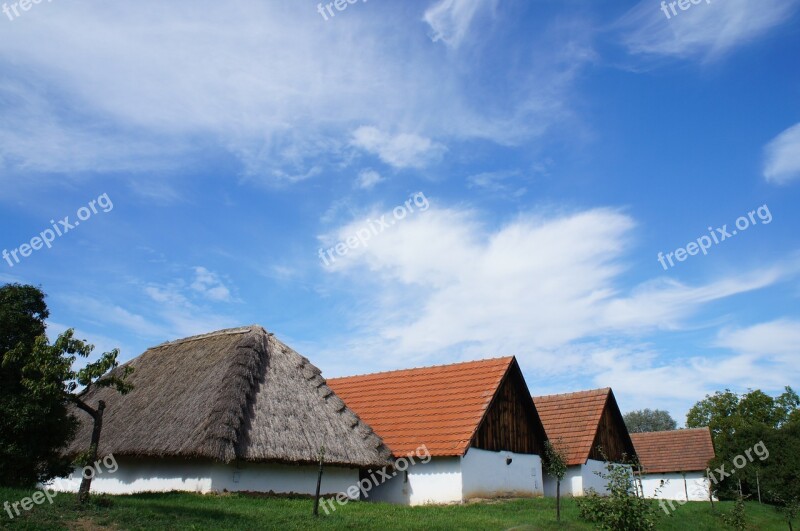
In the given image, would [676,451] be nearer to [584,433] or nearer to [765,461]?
[765,461]

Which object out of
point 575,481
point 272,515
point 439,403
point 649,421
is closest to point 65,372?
point 272,515

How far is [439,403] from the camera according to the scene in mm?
24188

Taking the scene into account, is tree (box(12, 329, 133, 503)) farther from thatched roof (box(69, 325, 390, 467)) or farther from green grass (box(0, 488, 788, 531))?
thatched roof (box(69, 325, 390, 467))

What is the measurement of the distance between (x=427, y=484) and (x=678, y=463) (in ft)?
74.8

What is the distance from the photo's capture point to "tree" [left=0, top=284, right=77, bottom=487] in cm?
1280

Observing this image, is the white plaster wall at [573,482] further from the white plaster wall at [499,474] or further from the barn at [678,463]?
the barn at [678,463]

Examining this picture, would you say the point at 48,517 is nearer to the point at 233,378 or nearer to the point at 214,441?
the point at 214,441

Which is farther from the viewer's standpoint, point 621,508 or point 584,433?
point 584,433

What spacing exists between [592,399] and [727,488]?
426 inches

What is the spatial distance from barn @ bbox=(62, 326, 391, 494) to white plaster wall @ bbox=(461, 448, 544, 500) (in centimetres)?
292

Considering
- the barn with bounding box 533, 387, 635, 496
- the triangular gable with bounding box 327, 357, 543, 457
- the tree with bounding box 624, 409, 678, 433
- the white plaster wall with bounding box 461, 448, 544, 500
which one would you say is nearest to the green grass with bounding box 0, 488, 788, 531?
the white plaster wall with bounding box 461, 448, 544, 500

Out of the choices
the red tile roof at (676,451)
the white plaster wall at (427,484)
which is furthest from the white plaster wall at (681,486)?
the white plaster wall at (427,484)

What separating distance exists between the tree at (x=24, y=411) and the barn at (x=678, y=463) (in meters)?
31.5

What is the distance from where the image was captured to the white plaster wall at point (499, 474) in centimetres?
2108
